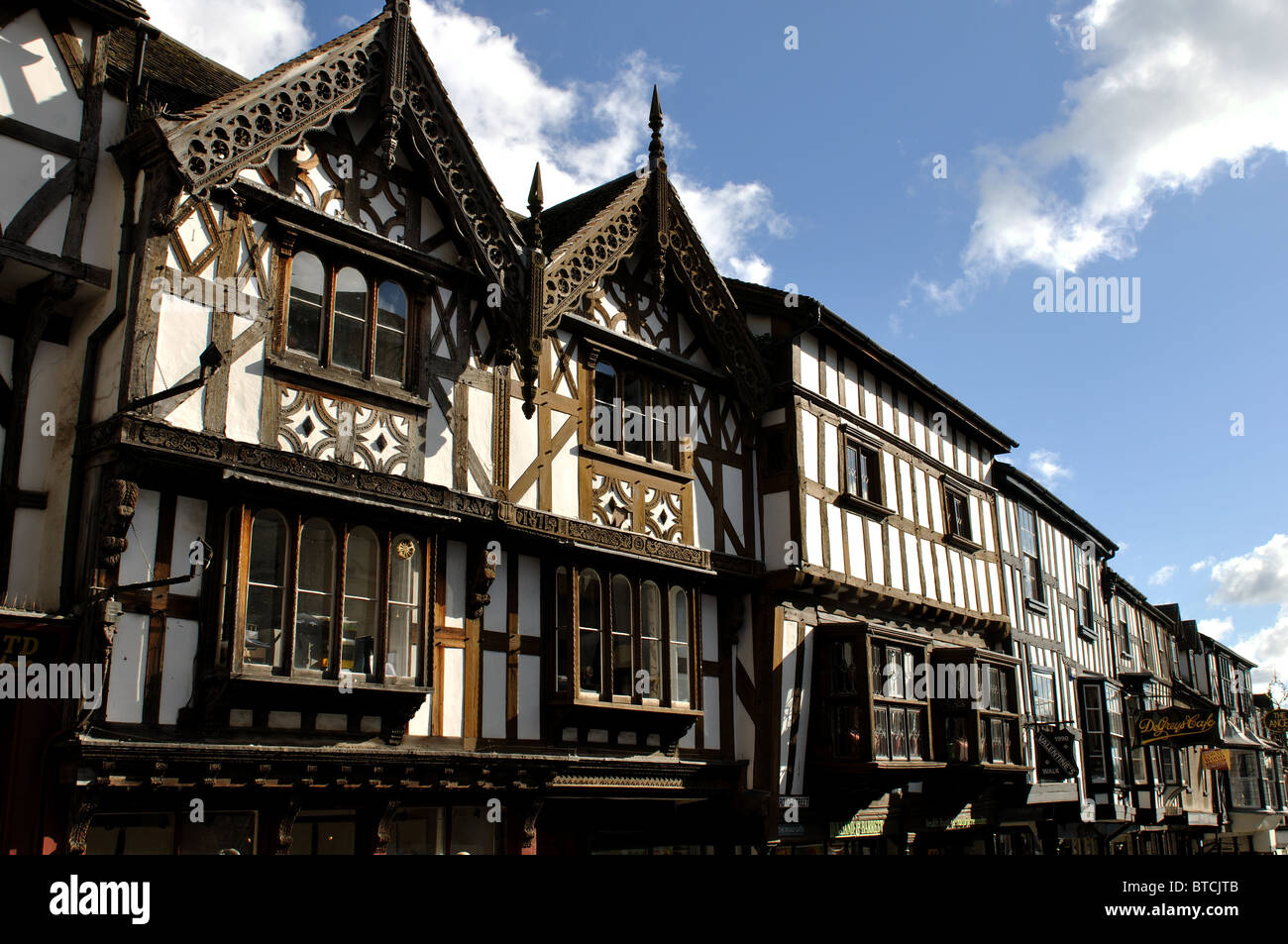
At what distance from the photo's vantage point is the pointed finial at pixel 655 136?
52.9 feet

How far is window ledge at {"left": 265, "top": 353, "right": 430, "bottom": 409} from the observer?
10961 mm

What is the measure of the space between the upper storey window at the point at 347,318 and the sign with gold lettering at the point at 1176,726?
23364 mm

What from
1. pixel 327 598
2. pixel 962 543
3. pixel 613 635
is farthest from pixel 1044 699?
pixel 327 598

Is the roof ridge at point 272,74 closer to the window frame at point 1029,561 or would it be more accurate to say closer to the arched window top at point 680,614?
the arched window top at point 680,614

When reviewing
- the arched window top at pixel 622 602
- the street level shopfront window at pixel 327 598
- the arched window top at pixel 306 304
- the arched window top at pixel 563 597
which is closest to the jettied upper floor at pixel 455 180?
the arched window top at pixel 306 304

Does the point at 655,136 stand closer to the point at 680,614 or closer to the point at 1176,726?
the point at 680,614

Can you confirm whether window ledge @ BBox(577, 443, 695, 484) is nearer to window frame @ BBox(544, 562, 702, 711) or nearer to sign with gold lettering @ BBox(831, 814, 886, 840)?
window frame @ BBox(544, 562, 702, 711)

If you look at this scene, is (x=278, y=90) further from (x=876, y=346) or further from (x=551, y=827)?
(x=876, y=346)

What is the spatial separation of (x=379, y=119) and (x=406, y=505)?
444cm

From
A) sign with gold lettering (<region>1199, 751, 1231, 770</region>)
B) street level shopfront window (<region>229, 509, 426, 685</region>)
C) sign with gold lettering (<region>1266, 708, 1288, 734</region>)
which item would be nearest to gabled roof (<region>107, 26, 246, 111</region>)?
street level shopfront window (<region>229, 509, 426, 685</region>)

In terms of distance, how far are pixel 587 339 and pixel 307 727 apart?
6229 millimetres

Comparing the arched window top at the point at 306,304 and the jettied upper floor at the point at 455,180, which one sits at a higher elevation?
the jettied upper floor at the point at 455,180

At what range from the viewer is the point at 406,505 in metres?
11.4

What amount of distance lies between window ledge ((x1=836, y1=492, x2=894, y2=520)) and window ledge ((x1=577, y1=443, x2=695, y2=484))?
3.29 metres
